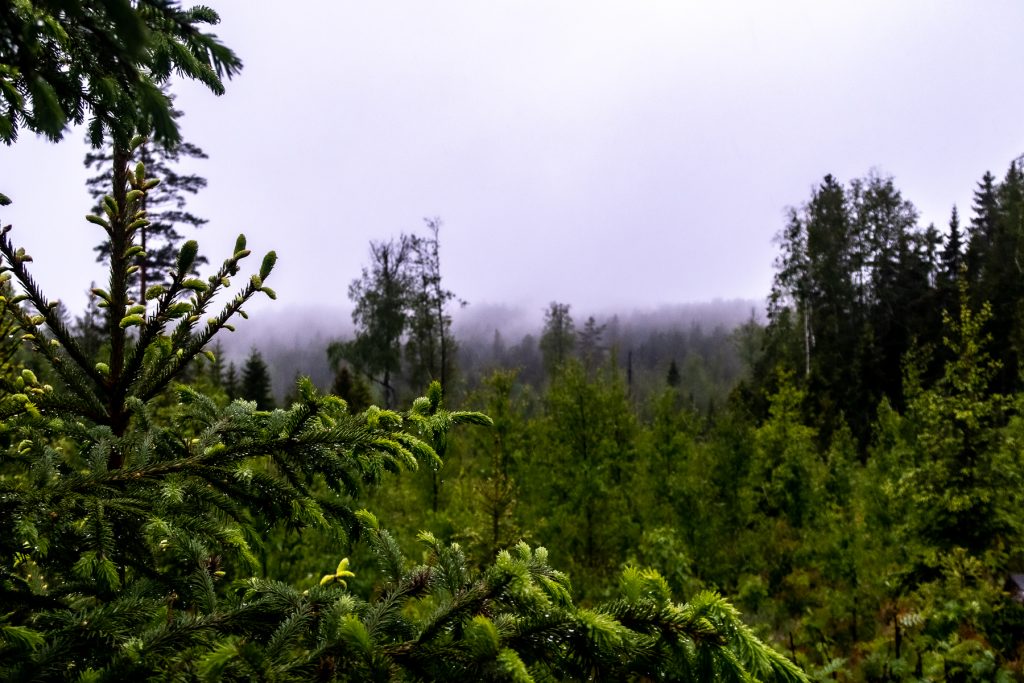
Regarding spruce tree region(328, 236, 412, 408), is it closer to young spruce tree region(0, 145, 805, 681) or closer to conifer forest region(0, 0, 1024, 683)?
conifer forest region(0, 0, 1024, 683)

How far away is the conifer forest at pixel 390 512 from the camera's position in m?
1.39

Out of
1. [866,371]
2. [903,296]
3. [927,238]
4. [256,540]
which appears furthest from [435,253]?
[927,238]

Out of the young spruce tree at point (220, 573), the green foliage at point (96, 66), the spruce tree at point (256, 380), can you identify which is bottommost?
the spruce tree at point (256, 380)

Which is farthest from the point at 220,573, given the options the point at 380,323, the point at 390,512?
the point at 380,323

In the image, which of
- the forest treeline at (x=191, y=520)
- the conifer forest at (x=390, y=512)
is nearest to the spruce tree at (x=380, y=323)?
the conifer forest at (x=390, y=512)

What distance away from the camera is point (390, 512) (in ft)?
36.9

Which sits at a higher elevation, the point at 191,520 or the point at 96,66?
the point at 96,66

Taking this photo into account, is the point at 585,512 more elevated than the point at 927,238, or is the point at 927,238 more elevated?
the point at 927,238

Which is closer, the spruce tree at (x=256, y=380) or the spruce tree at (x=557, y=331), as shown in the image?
the spruce tree at (x=256, y=380)

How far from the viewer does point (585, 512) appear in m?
9.54

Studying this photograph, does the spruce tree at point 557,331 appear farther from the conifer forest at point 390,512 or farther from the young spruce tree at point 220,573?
the young spruce tree at point 220,573

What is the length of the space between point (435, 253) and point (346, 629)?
2323cm

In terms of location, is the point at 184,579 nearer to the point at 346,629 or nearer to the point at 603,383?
the point at 346,629

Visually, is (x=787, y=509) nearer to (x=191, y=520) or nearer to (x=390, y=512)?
(x=390, y=512)
